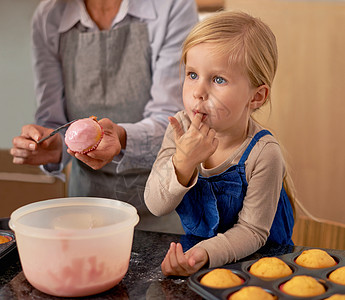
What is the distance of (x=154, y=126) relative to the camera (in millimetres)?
1383

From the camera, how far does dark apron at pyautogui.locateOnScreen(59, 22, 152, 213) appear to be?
1.49 meters

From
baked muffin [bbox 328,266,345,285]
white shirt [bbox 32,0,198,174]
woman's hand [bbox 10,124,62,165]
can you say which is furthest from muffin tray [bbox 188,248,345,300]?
woman's hand [bbox 10,124,62,165]

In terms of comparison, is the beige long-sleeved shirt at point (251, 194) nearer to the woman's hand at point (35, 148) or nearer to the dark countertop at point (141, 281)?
the dark countertop at point (141, 281)

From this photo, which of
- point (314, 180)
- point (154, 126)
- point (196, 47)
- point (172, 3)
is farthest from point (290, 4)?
point (196, 47)

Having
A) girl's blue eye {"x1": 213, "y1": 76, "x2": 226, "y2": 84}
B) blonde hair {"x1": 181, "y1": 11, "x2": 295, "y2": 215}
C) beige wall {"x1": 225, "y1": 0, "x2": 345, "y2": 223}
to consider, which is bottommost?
beige wall {"x1": 225, "y1": 0, "x2": 345, "y2": 223}

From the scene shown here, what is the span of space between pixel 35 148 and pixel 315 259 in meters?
0.78

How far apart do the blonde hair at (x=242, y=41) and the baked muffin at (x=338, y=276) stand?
43 centimetres

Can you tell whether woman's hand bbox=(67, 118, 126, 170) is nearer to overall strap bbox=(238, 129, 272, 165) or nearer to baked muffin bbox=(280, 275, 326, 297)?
overall strap bbox=(238, 129, 272, 165)

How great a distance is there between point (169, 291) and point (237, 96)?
43 cm

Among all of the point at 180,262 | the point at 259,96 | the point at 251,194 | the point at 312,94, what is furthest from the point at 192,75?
the point at 312,94

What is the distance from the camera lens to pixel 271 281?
0.82 meters

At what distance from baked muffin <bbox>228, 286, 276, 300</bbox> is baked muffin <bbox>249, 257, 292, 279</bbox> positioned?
7 centimetres

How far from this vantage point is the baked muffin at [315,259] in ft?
2.93

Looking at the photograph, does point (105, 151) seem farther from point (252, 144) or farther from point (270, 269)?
point (270, 269)
